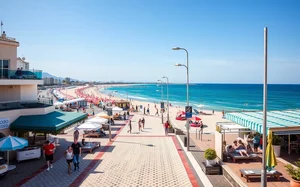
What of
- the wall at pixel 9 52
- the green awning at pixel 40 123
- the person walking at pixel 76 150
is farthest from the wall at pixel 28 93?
the person walking at pixel 76 150

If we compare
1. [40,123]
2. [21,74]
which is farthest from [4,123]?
[21,74]

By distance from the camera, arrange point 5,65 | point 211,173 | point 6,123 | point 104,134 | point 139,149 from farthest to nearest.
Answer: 1. point 104,134
2. point 139,149
3. point 5,65
4. point 6,123
5. point 211,173

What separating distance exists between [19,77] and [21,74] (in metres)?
0.35

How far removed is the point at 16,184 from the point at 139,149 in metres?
8.01

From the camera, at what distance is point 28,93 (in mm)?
17359

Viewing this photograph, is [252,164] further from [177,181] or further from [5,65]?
[5,65]

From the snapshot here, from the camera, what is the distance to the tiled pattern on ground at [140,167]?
10.4 metres

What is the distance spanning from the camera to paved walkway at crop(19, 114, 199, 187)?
10.4 metres

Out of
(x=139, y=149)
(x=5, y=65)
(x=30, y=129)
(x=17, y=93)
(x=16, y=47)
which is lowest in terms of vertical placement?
(x=139, y=149)

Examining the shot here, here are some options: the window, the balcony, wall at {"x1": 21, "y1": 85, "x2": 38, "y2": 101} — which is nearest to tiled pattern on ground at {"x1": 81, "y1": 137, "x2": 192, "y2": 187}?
wall at {"x1": 21, "y1": 85, "x2": 38, "y2": 101}

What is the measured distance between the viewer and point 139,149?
53.8 feet

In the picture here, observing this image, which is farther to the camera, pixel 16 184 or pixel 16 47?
pixel 16 47

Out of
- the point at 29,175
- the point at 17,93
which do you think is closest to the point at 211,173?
the point at 29,175

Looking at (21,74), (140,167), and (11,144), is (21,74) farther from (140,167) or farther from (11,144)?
(140,167)
